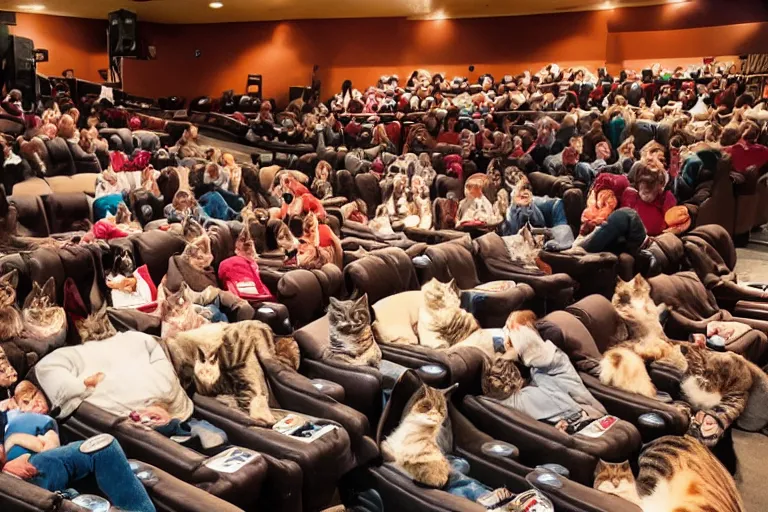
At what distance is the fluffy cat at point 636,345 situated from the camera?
371cm

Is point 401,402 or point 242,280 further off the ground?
point 242,280

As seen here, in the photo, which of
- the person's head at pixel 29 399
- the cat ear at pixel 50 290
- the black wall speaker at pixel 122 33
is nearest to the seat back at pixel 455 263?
the cat ear at pixel 50 290

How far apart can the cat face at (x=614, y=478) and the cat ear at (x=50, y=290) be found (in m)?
2.21

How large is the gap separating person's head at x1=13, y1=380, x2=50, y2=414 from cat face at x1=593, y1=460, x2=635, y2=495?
1999mm

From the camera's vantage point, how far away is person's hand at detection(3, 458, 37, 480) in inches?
94.5

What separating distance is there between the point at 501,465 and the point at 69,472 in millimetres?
1574

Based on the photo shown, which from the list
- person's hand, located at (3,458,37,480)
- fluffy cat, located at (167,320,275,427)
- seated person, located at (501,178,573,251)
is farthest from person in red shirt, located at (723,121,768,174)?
person's hand, located at (3,458,37,480)

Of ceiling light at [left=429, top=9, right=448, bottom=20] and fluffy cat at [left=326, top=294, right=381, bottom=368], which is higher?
ceiling light at [left=429, top=9, right=448, bottom=20]

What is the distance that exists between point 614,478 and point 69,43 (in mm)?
7624

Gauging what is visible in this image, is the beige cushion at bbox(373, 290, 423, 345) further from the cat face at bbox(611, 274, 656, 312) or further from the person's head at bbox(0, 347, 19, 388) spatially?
the person's head at bbox(0, 347, 19, 388)

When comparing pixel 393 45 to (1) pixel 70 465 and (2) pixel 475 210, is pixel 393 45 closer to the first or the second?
(2) pixel 475 210

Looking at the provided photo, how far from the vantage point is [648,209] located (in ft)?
18.4

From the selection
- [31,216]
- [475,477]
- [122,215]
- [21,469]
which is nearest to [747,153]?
[475,477]

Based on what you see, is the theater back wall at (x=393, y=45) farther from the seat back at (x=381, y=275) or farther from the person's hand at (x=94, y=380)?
the person's hand at (x=94, y=380)
